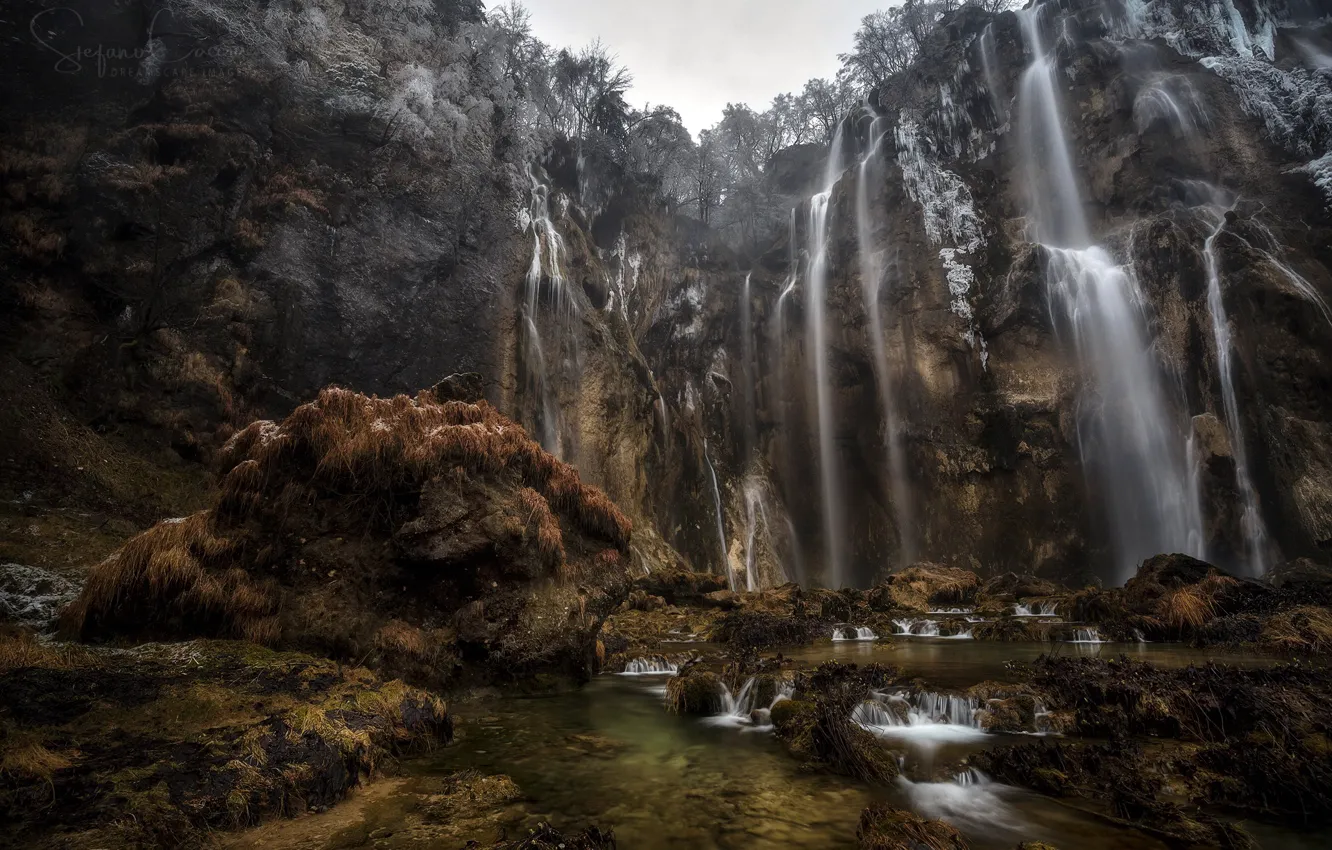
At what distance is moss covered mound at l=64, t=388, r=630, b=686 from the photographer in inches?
211

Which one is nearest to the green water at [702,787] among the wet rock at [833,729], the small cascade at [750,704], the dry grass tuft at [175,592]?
the wet rock at [833,729]

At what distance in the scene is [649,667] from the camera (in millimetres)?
9281

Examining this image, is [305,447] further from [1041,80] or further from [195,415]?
[1041,80]

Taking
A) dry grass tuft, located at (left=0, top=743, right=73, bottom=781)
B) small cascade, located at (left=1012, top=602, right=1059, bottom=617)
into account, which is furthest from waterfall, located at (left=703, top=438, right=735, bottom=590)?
dry grass tuft, located at (left=0, top=743, right=73, bottom=781)

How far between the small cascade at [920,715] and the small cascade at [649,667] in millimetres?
3860

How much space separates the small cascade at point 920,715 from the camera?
5.52m

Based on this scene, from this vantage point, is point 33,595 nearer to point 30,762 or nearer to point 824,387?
point 30,762

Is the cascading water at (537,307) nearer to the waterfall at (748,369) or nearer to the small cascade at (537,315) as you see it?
the small cascade at (537,315)

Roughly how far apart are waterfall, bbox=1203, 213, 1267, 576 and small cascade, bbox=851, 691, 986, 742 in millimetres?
18213

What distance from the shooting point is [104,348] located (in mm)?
11930

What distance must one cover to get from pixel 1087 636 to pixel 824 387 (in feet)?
62.9

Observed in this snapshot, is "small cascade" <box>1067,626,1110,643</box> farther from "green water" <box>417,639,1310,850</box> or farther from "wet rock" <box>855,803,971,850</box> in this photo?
"wet rock" <box>855,803,971,850</box>

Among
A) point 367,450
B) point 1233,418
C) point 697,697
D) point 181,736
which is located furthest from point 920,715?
point 1233,418

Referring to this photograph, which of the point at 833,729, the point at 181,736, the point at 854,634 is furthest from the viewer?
the point at 854,634
